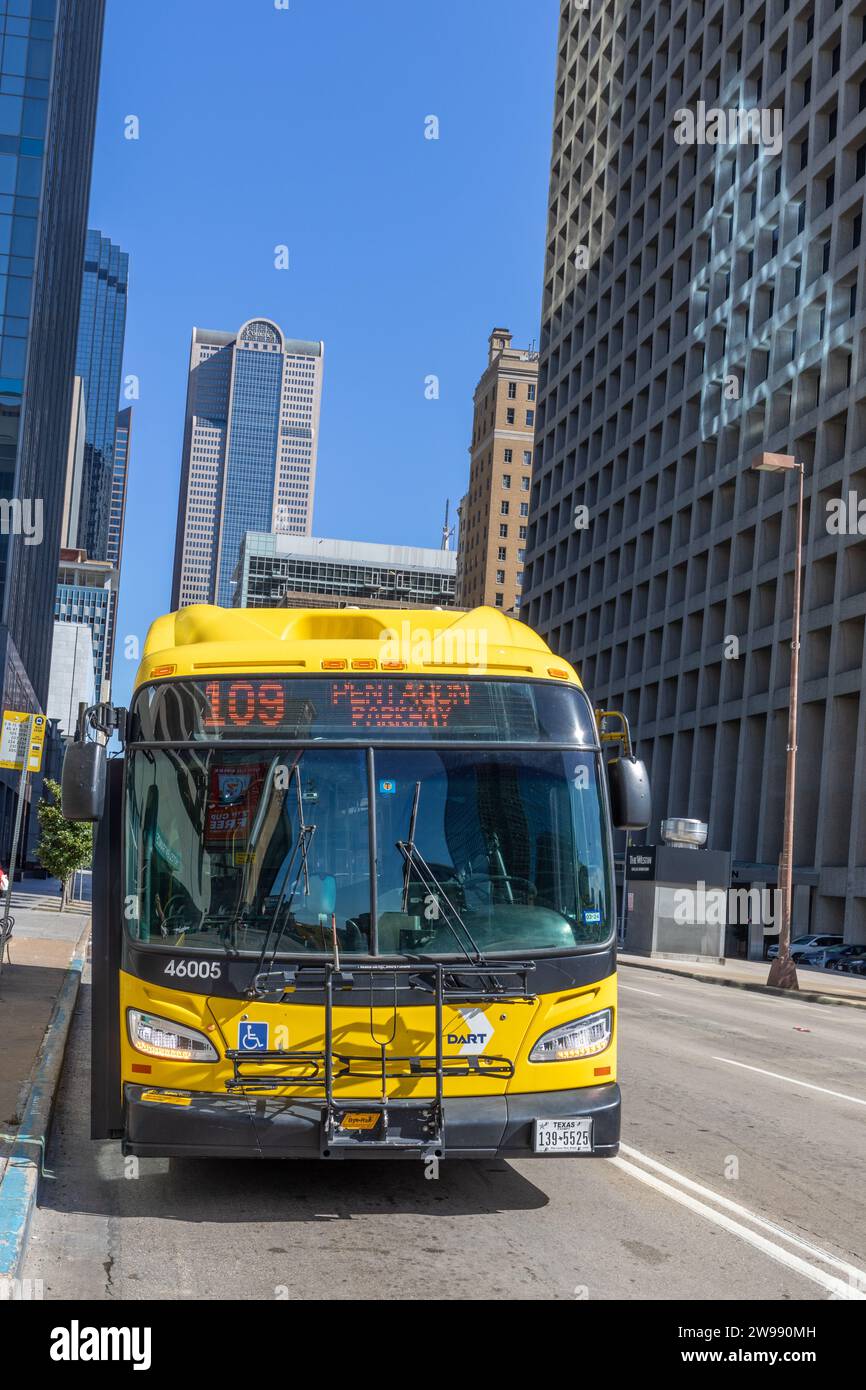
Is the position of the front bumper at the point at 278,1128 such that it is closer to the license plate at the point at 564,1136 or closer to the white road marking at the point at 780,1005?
the license plate at the point at 564,1136

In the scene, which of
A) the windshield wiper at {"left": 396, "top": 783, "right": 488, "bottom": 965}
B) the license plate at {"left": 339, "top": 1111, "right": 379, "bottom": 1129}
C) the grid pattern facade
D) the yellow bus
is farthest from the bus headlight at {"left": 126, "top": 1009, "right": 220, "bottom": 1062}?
the grid pattern facade

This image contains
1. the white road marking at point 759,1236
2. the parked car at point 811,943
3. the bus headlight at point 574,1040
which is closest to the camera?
the white road marking at point 759,1236

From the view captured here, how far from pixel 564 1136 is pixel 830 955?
43.1 metres

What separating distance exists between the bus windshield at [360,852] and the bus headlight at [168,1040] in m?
0.38

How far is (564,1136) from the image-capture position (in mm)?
6785

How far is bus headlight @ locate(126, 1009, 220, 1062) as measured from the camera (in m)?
6.71

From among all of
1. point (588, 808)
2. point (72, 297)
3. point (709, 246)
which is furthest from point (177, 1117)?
point (72, 297)

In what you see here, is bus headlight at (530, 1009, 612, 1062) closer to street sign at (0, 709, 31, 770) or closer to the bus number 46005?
the bus number 46005

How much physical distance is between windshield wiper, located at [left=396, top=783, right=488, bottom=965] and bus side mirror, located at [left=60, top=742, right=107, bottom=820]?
5.35ft

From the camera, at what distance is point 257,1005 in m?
6.70

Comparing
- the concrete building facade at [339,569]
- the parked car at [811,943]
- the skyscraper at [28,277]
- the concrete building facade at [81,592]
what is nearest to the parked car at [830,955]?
the parked car at [811,943]

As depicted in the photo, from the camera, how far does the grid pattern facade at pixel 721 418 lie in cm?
5319

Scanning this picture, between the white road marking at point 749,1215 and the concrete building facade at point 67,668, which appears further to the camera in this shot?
the concrete building facade at point 67,668
